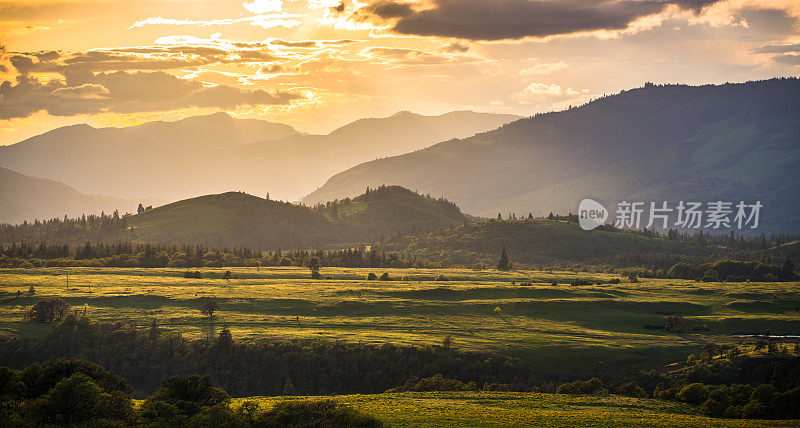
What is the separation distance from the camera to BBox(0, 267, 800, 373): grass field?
129125 mm

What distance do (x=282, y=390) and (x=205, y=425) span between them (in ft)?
162

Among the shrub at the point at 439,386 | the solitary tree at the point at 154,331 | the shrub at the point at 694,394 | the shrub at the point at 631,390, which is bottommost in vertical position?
the shrub at the point at 631,390

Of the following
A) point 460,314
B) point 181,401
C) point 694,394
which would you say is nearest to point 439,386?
point 694,394

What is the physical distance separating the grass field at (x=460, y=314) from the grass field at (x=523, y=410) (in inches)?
1264

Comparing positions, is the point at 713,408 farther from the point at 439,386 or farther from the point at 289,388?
the point at 289,388

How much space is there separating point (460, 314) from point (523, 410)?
8338 cm

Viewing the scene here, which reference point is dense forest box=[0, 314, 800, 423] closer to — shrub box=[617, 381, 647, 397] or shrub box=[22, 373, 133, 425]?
shrub box=[617, 381, 647, 397]

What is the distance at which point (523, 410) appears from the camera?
79.1 metres

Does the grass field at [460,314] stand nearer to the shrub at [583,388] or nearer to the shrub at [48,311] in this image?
the shrub at [48,311]

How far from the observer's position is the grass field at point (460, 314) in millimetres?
129125

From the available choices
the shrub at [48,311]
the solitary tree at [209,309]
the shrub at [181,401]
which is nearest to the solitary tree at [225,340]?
the solitary tree at [209,309]

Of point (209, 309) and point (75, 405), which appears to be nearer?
point (75, 405)

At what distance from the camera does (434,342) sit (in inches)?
4995

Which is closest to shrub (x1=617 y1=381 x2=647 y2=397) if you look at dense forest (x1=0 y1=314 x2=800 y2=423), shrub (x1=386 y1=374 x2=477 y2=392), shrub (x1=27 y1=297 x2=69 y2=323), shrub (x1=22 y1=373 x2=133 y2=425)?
dense forest (x1=0 y1=314 x2=800 y2=423)
